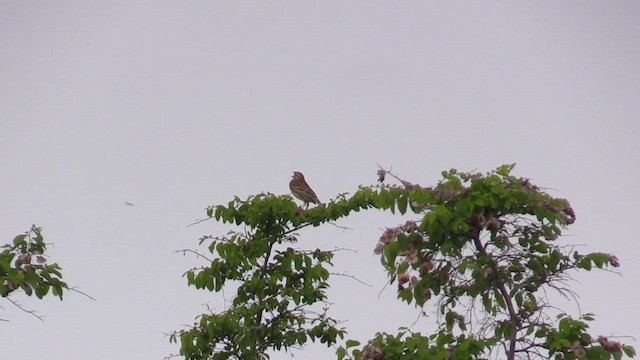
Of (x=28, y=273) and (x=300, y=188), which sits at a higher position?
(x=300, y=188)

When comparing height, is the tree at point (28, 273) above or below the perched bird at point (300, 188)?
below

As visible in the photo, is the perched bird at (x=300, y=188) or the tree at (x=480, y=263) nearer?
the tree at (x=480, y=263)

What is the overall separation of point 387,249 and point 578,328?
1680 millimetres

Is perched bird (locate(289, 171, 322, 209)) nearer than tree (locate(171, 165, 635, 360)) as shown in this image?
No

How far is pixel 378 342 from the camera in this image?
8188 mm

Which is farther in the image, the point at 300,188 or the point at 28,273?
the point at 300,188

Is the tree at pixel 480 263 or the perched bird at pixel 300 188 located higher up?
the perched bird at pixel 300 188

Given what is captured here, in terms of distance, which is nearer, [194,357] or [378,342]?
[378,342]

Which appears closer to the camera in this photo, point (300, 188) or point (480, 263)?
point (480, 263)

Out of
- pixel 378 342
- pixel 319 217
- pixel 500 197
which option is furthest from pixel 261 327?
pixel 500 197

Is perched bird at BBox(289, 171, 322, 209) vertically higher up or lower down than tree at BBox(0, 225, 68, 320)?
higher up

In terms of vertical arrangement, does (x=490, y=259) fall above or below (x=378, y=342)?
above

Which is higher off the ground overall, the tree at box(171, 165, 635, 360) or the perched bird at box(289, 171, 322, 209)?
the perched bird at box(289, 171, 322, 209)

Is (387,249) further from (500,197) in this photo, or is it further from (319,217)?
(319,217)
